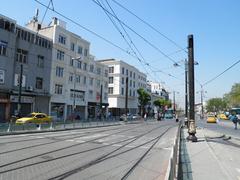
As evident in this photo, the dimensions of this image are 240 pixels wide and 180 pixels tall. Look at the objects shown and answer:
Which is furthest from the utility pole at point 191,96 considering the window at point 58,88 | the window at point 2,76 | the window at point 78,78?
the window at point 78,78

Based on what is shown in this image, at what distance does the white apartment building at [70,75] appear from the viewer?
4491 centimetres

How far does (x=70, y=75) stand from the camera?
49.5 meters

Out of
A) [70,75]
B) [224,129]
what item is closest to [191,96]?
[224,129]

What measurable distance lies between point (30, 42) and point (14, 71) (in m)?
5.27

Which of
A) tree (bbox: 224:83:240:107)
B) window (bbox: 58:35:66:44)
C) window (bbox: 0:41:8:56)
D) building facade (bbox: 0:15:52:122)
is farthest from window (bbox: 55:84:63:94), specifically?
tree (bbox: 224:83:240:107)

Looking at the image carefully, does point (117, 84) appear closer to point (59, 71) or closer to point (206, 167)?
point (59, 71)

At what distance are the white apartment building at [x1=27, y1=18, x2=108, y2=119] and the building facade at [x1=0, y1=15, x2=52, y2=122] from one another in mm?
2318

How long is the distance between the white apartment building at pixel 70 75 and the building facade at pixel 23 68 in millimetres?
2318

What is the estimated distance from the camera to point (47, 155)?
11398mm

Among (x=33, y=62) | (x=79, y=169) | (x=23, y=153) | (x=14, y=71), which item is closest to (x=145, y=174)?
(x=79, y=169)

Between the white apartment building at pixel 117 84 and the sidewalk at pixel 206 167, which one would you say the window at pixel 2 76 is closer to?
the sidewalk at pixel 206 167

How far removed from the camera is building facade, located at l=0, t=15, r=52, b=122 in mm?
34625

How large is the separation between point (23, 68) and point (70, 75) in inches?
496

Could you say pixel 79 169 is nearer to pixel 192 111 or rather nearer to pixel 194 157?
pixel 194 157
